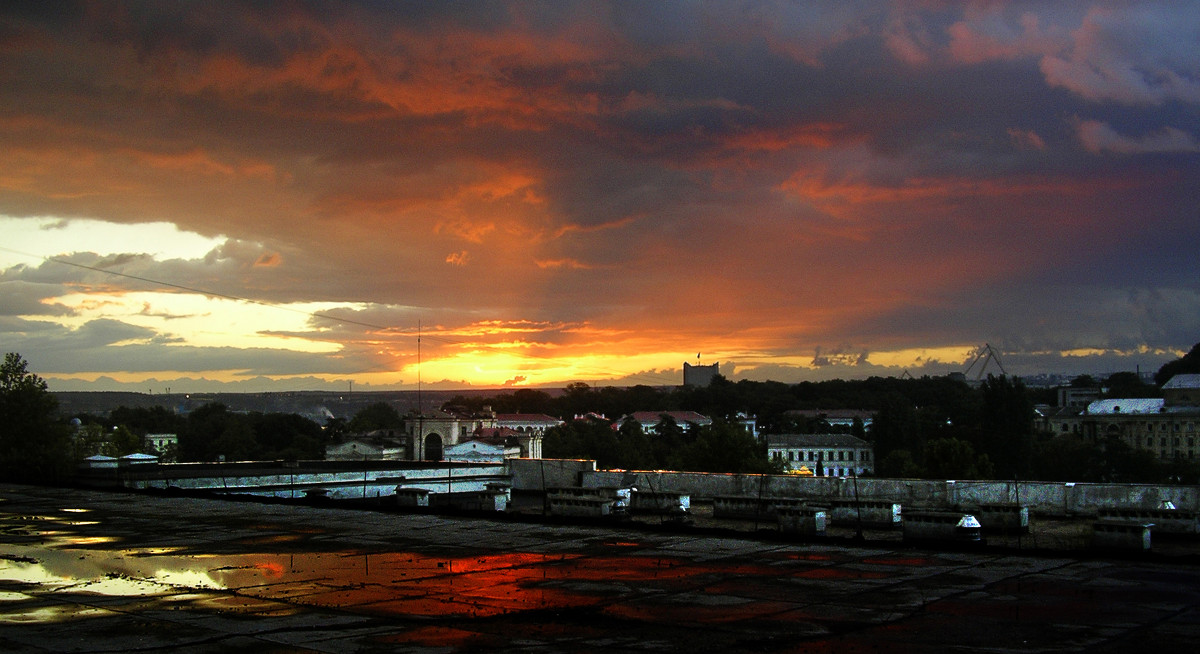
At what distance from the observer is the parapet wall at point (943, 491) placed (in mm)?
25297

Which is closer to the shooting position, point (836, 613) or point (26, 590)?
point (836, 613)

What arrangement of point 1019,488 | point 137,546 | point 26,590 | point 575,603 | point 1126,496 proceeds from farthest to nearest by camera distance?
point 1019,488 → point 1126,496 → point 137,546 → point 26,590 → point 575,603

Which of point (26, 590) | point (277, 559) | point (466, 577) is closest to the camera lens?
point (26, 590)

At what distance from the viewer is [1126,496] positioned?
25.5m

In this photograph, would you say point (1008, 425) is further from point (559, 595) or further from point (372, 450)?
point (559, 595)

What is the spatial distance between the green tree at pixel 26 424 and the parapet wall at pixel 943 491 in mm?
36430

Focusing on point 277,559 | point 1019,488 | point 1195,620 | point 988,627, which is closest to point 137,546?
point 277,559

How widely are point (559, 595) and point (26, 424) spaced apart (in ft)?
188

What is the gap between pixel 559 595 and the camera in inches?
594

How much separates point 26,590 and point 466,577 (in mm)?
6563

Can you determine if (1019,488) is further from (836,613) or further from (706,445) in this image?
(706,445)

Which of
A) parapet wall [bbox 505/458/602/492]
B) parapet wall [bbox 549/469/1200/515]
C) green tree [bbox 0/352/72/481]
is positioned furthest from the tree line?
parapet wall [bbox 549/469/1200/515]

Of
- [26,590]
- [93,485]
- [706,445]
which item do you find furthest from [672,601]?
[706,445]

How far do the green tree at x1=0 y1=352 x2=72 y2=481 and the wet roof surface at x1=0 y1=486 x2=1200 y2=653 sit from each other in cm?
3802
